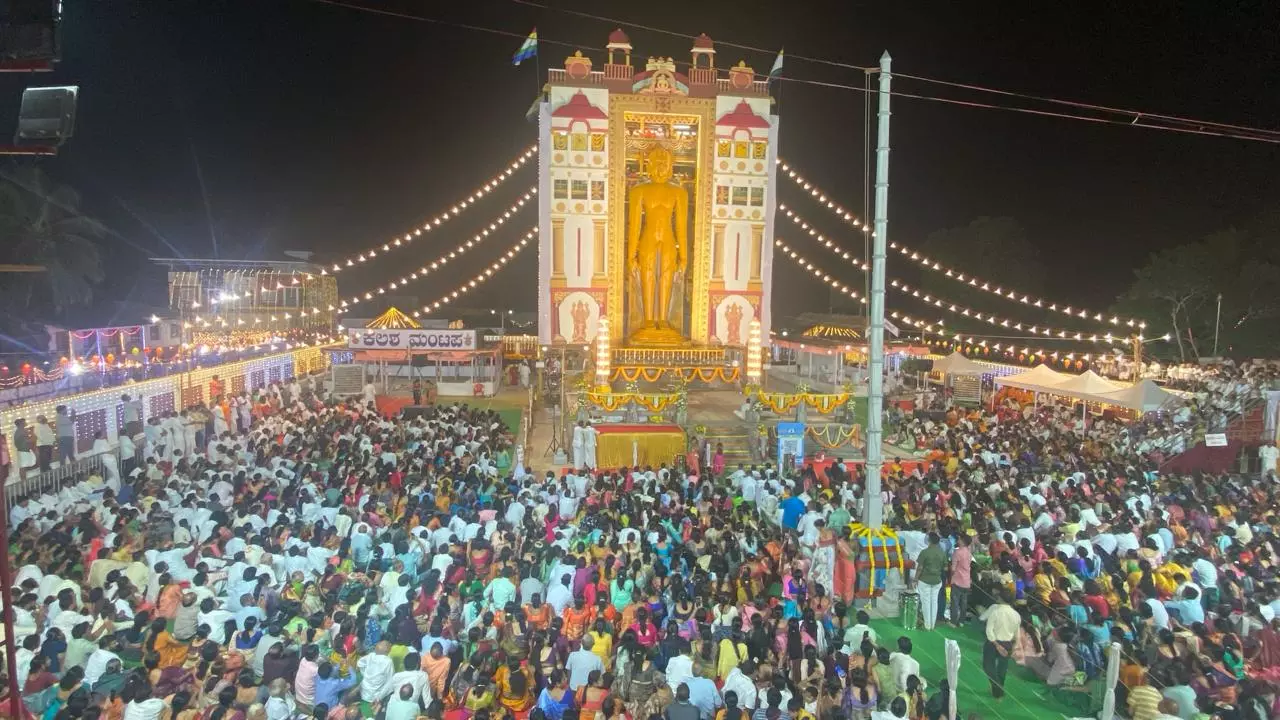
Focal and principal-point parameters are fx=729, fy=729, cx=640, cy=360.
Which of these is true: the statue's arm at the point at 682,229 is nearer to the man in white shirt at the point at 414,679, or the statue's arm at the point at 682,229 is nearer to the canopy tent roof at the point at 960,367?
the canopy tent roof at the point at 960,367

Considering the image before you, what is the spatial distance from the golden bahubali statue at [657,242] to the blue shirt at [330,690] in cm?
1710

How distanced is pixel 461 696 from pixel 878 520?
431 cm

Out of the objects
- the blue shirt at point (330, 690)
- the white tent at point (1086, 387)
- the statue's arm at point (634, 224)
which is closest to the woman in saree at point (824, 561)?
the blue shirt at point (330, 690)

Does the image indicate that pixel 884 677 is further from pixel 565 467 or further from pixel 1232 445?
pixel 1232 445

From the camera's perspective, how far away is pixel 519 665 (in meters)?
5.87

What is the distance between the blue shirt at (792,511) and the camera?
383 inches

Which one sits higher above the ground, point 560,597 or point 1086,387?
point 1086,387

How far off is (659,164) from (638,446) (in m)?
11.5

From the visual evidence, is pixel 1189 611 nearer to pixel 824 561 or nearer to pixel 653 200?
pixel 824 561

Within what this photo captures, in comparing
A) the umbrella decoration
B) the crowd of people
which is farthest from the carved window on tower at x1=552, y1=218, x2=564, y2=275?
the umbrella decoration

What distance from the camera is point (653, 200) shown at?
22453 millimetres

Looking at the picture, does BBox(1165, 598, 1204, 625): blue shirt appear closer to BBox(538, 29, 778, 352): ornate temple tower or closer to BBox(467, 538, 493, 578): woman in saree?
BBox(467, 538, 493, 578): woman in saree

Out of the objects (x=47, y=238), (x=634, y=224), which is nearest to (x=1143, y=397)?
(x=634, y=224)

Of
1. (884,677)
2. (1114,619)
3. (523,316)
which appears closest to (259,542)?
(884,677)
